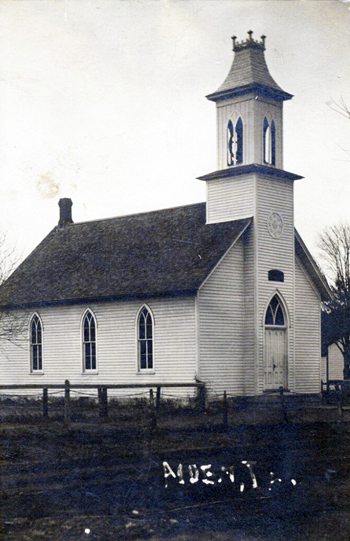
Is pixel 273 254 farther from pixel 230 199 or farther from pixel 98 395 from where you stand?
pixel 98 395

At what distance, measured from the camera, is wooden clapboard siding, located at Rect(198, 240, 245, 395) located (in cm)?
3044

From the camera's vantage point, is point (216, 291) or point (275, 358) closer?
point (216, 291)

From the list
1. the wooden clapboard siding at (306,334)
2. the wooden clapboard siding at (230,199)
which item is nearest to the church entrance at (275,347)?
the wooden clapboard siding at (306,334)

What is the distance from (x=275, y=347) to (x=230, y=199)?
229 inches

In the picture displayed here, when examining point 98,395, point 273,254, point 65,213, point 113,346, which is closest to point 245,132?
point 273,254

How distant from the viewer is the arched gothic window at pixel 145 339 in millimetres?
32094

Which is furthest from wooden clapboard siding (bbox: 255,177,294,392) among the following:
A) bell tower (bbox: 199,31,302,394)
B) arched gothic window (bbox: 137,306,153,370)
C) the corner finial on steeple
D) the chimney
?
the chimney

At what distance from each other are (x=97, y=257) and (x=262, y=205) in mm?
7795

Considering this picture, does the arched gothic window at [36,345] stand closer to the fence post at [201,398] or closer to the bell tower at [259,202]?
the bell tower at [259,202]

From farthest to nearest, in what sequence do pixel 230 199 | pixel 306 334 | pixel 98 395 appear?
pixel 306 334 < pixel 230 199 < pixel 98 395

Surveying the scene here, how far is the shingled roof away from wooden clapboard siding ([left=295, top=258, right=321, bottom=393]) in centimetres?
456

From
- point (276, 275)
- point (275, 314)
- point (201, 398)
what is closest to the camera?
point (201, 398)

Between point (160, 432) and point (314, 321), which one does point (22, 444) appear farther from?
point (314, 321)

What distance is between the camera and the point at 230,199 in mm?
32625
